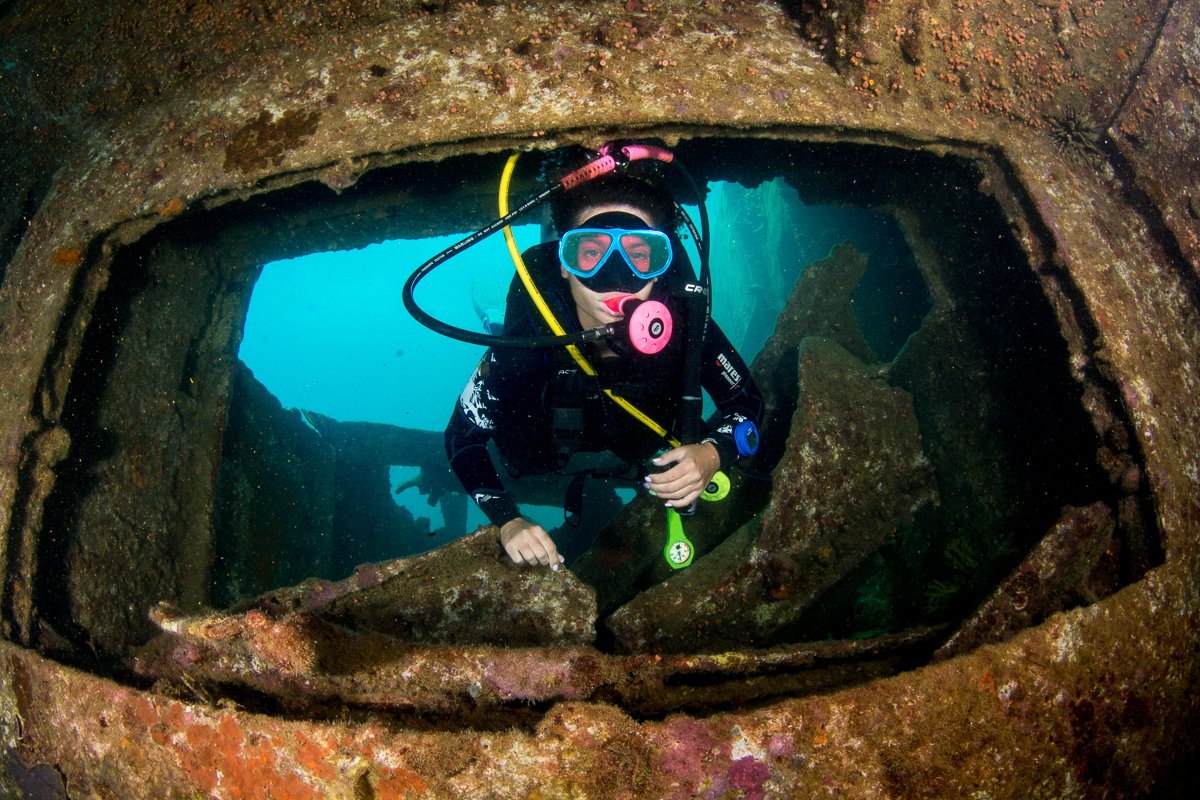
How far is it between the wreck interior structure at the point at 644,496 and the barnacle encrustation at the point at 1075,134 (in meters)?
0.02

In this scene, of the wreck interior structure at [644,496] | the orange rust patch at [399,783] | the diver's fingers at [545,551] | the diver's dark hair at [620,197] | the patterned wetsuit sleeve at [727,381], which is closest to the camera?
the orange rust patch at [399,783]

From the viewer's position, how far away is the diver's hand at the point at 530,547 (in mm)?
2135

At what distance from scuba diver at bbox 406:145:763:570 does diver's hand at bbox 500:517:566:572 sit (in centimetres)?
8

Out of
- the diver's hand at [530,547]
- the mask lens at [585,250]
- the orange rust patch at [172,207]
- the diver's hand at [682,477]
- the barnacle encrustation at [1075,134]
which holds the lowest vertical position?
the diver's hand at [530,547]

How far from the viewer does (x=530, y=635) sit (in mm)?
1868

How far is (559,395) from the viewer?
2928 millimetres

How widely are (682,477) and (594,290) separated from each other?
3.87ft

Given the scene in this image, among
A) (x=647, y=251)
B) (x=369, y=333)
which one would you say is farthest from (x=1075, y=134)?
(x=369, y=333)

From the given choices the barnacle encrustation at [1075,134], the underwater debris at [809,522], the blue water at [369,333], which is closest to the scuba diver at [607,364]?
the underwater debris at [809,522]

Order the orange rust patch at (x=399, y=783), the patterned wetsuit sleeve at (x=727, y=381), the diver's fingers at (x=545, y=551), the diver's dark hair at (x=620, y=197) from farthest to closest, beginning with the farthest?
1. the patterned wetsuit sleeve at (x=727, y=381)
2. the diver's dark hair at (x=620, y=197)
3. the diver's fingers at (x=545, y=551)
4. the orange rust patch at (x=399, y=783)

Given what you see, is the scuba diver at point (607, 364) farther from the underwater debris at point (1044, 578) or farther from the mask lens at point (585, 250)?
the underwater debris at point (1044, 578)

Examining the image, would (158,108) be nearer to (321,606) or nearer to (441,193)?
(441,193)

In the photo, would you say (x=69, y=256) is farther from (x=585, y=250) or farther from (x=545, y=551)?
(x=545, y=551)

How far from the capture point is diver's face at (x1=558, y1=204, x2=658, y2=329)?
2.68 meters
